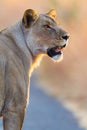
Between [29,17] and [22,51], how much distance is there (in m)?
0.38

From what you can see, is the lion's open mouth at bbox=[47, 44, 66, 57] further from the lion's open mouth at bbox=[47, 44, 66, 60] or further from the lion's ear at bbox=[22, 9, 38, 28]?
the lion's ear at bbox=[22, 9, 38, 28]

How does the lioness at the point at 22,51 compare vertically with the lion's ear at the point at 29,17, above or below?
below

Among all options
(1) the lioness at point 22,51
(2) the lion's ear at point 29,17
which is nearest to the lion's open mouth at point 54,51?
(1) the lioness at point 22,51

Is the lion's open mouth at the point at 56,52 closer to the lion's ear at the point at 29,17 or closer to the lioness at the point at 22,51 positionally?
the lioness at the point at 22,51

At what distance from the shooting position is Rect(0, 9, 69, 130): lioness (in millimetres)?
6598

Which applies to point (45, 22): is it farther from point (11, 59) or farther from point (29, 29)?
point (11, 59)

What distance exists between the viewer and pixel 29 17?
698 cm

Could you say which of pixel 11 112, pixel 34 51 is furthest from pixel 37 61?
pixel 11 112

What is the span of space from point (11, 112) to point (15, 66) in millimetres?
483

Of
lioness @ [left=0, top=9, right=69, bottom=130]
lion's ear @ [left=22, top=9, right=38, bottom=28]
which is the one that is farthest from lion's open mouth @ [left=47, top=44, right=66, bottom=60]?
lion's ear @ [left=22, top=9, right=38, bottom=28]

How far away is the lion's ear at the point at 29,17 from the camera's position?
6.95 meters

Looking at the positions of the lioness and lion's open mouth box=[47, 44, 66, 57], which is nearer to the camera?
the lioness

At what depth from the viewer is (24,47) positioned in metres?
6.96

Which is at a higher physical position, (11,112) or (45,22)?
(45,22)
